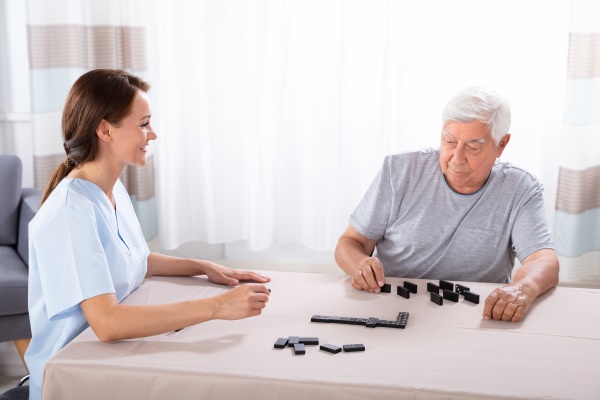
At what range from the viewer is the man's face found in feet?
6.85

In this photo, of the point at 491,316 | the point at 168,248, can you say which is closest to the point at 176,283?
the point at 491,316

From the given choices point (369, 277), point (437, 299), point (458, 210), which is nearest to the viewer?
point (437, 299)

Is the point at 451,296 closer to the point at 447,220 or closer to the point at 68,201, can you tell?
the point at 447,220

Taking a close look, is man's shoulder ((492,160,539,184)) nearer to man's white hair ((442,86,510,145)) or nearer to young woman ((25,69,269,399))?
man's white hair ((442,86,510,145))

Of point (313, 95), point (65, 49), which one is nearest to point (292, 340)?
point (313, 95)

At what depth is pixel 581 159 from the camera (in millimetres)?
3496

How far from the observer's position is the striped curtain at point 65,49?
363 centimetres

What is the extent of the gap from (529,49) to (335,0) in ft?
3.25

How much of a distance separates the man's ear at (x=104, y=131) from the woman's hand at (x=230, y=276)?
46 cm

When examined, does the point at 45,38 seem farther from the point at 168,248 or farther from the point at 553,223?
the point at 553,223

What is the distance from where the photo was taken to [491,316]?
5.59ft

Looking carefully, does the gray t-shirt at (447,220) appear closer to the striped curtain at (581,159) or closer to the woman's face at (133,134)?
the woman's face at (133,134)

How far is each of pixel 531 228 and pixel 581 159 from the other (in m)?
1.59

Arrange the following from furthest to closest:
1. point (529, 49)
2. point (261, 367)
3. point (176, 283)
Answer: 1. point (529, 49)
2. point (176, 283)
3. point (261, 367)
